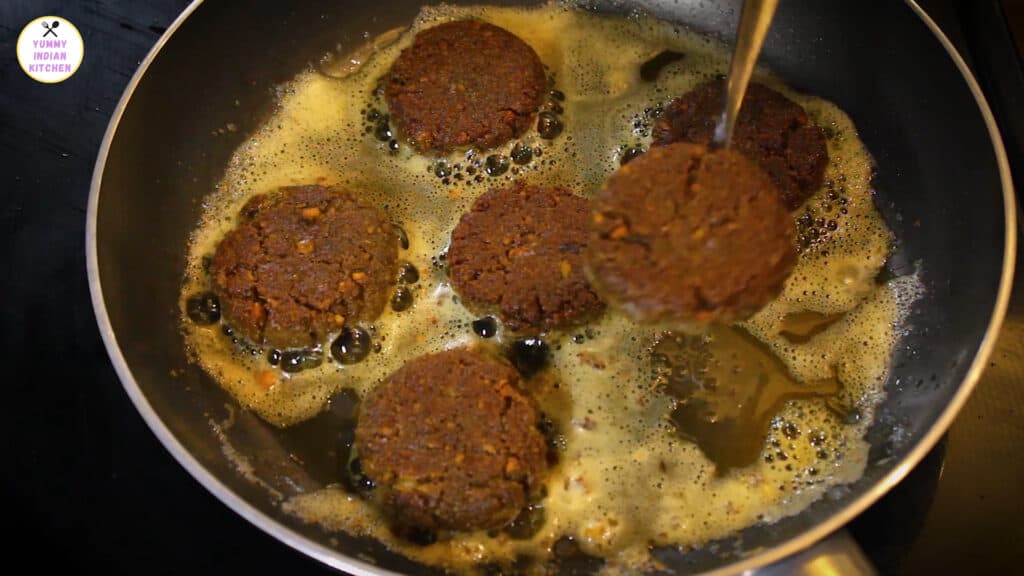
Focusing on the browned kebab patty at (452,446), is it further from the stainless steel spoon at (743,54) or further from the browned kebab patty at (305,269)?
the stainless steel spoon at (743,54)

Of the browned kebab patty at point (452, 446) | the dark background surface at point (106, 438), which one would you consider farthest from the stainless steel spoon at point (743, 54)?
the dark background surface at point (106, 438)

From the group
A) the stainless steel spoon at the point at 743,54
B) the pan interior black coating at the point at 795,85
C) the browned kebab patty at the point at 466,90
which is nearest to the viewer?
the stainless steel spoon at the point at 743,54

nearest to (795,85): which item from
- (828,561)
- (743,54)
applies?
(743,54)

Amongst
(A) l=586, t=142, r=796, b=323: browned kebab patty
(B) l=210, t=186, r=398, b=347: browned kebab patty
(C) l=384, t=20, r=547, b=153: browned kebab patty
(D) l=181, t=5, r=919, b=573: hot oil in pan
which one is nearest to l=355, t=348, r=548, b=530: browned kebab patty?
(D) l=181, t=5, r=919, b=573: hot oil in pan

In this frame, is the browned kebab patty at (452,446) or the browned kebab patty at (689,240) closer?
the browned kebab patty at (689,240)

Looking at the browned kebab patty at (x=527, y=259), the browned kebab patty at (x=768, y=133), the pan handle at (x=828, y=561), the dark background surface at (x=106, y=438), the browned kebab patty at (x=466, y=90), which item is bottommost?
the dark background surface at (x=106, y=438)

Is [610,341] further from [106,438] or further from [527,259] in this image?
[106,438]

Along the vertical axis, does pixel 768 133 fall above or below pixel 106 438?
above

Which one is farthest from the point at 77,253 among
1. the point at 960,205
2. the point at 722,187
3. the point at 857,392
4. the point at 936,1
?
the point at 936,1
